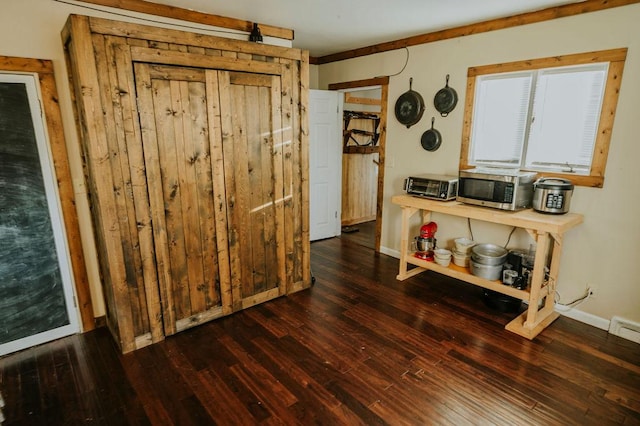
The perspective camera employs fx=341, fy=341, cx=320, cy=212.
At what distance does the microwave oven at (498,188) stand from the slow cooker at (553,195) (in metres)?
0.12

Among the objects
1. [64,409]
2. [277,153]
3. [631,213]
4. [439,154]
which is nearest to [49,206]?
[64,409]

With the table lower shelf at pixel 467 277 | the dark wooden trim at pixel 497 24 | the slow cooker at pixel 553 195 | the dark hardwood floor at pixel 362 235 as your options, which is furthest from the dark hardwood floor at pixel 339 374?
the dark wooden trim at pixel 497 24

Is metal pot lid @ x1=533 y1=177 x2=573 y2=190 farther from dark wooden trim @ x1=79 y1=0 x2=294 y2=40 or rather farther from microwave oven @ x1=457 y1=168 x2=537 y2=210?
dark wooden trim @ x1=79 y1=0 x2=294 y2=40

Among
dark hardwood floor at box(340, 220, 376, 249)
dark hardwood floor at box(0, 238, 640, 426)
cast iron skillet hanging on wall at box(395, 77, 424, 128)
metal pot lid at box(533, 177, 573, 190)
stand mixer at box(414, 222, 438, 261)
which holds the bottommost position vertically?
dark hardwood floor at box(0, 238, 640, 426)

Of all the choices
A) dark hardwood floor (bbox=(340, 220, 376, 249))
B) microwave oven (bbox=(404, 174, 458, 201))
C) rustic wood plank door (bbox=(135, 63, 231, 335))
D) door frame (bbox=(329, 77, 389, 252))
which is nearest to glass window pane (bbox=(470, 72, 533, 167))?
microwave oven (bbox=(404, 174, 458, 201))

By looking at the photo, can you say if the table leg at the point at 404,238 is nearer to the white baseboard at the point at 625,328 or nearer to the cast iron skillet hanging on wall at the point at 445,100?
the cast iron skillet hanging on wall at the point at 445,100

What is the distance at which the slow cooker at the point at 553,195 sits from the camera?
2766 millimetres

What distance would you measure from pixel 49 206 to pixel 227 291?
4.94ft

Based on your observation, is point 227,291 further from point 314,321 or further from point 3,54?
point 3,54

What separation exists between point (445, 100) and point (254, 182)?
2276 millimetres

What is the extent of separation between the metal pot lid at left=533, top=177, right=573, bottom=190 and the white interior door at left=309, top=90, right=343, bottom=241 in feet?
9.28

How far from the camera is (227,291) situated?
303 centimetres

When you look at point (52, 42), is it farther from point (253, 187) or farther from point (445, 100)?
point (445, 100)

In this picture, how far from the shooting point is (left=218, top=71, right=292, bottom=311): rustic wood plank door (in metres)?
2.85
